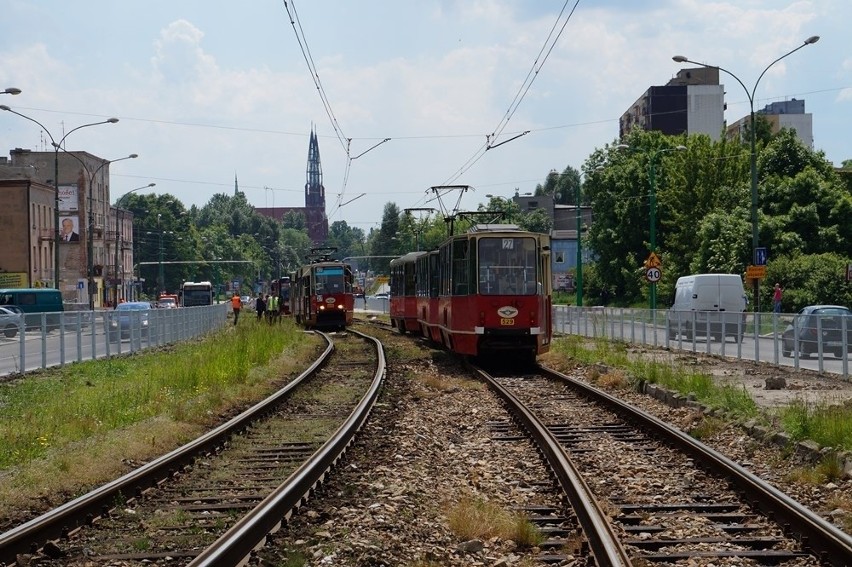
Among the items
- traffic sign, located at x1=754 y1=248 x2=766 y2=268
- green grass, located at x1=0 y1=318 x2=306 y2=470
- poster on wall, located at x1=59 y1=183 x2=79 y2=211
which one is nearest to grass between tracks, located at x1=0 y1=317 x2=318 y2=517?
green grass, located at x1=0 y1=318 x2=306 y2=470

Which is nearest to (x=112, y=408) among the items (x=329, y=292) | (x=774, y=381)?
(x=774, y=381)

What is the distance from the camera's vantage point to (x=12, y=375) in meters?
25.5

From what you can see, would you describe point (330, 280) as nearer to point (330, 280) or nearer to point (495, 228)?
point (330, 280)

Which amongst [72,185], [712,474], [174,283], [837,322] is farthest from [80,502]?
[174,283]

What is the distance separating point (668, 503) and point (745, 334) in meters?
18.5

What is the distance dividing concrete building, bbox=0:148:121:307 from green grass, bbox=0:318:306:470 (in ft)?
208

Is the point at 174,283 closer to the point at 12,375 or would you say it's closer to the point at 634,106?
Answer: the point at 634,106

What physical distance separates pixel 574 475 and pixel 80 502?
170 inches

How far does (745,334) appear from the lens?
91.5ft

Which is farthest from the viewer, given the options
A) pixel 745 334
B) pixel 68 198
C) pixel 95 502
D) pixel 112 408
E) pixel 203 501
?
pixel 68 198

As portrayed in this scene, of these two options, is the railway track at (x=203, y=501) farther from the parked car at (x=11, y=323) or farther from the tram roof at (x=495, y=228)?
the tram roof at (x=495, y=228)

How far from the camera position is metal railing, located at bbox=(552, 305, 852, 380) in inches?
894

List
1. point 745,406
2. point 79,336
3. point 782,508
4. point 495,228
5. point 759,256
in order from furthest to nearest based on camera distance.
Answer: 1. point 759,256
2. point 79,336
3. point 495,228
4. point 745,406
5. point 782,508

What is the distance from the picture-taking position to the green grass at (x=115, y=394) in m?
15.2
